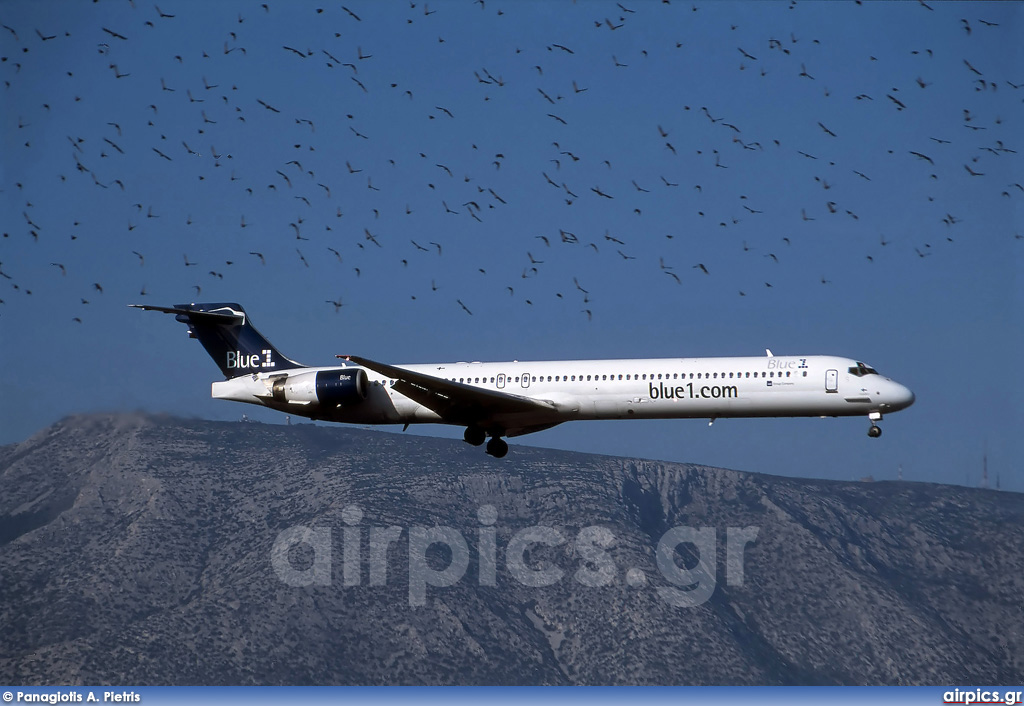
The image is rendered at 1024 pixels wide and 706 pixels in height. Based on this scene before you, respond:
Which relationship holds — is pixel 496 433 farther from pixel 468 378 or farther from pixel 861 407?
pixel 861 407

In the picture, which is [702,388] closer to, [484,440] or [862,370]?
[862,370]

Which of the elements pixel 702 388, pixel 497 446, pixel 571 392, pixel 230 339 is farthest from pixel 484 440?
pixel 230 339

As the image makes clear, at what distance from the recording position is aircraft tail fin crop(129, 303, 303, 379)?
68.9m

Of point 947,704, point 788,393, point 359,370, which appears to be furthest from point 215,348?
point 947,704

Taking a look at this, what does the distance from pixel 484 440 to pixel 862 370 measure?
19.2 metres

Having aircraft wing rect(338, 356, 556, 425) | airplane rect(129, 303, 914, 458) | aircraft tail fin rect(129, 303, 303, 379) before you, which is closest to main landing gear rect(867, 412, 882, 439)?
airplane rect(129, 303, 914, 458)

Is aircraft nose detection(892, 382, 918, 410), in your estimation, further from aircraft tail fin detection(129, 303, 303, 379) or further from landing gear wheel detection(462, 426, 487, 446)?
aircraft tail fin detection(129, 303, 303, 379)

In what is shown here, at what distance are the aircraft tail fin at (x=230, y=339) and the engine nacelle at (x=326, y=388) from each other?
15.2 feet

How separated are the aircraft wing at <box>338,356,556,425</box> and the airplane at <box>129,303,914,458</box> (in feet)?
0.19

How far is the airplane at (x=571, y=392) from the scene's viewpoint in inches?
2291

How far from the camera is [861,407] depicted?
58.4m

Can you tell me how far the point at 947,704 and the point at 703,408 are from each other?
56.9 feet

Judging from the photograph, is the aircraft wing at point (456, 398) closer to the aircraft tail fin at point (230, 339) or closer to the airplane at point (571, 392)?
the airplane at point (571, 392)

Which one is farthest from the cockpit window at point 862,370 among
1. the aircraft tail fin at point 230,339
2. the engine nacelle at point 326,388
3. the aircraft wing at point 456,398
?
the aircraft tail fin at point 230,339
